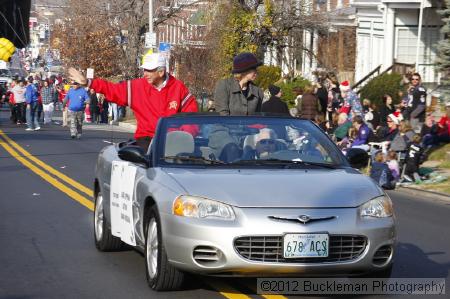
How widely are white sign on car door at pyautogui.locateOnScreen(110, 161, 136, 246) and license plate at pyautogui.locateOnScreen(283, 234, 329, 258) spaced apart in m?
2.01

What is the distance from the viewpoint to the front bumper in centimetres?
787

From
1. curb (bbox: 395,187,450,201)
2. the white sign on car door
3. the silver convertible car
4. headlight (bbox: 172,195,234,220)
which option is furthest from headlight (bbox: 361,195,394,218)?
curb (bbox: 395,187,450,201)

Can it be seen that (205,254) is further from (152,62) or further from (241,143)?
(152,62)

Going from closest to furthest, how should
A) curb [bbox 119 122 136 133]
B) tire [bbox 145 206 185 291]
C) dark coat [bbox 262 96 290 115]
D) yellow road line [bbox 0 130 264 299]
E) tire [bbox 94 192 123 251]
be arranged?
tire [bbox 145 206 185 291]
yellow road line [bbox 0 130 264 299]
tire [bbox 94 192 123 251]
dark coat [bbox 262 96 290 115]
curb [bbox 119 122 136 133]

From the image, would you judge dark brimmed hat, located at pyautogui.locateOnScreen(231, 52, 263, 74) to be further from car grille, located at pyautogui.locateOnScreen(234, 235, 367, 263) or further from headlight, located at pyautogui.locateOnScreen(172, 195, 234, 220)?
car grille, located at pyautogui.locateOnScreen(234, 235, 367, 263)

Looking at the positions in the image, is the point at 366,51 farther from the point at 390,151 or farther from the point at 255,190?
the point at 255,190

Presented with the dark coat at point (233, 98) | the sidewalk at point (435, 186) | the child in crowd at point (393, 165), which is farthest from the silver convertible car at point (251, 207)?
the child in crowd at point (393, 165)

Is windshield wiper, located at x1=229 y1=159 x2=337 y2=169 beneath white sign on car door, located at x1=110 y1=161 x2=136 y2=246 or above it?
above

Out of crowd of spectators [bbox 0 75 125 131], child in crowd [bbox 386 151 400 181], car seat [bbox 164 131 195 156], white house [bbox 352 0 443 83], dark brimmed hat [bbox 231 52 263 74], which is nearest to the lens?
car seat [bbox 164 131 195 156]

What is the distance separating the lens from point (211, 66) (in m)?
48.0

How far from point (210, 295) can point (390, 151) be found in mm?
13135

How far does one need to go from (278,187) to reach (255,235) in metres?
0.51

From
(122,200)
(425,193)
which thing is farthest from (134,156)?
(425,193)

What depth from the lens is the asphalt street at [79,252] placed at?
28.8ft
